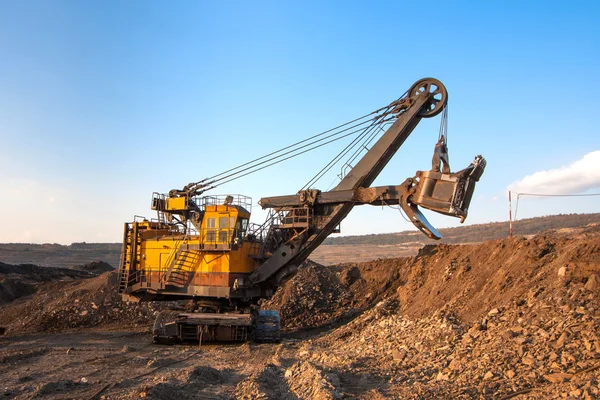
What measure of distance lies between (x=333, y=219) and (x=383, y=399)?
8018 millimetres

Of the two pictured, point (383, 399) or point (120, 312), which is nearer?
point (383, 399)

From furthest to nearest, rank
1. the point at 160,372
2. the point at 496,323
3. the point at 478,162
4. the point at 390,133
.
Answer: the point at 390,133 → the point at 478,162 → the point at 160,372 → the point at 496,323

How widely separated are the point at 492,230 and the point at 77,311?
63.2 meters

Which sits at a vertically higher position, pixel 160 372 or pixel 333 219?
pixel 333 219

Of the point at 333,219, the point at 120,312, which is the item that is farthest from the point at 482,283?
the point at 120,312

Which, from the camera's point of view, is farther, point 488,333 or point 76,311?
point 76,311

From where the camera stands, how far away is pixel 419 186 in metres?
13.8

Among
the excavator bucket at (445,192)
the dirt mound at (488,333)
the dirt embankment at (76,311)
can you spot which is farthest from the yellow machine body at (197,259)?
the excavator bucket at (445,192)

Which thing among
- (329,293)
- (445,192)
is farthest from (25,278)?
(445,192)

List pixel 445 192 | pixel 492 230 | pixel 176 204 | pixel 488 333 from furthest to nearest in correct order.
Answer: pixel 492 230, pixel 176 204, pixel 445 192, pixel 488 333

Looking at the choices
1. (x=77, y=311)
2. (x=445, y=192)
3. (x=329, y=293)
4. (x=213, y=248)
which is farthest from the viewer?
(x=329, y=293)

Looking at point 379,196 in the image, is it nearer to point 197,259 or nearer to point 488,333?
point 488,333

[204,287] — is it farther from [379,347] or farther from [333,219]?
[379,347]

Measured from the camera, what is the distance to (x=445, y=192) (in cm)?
1316
